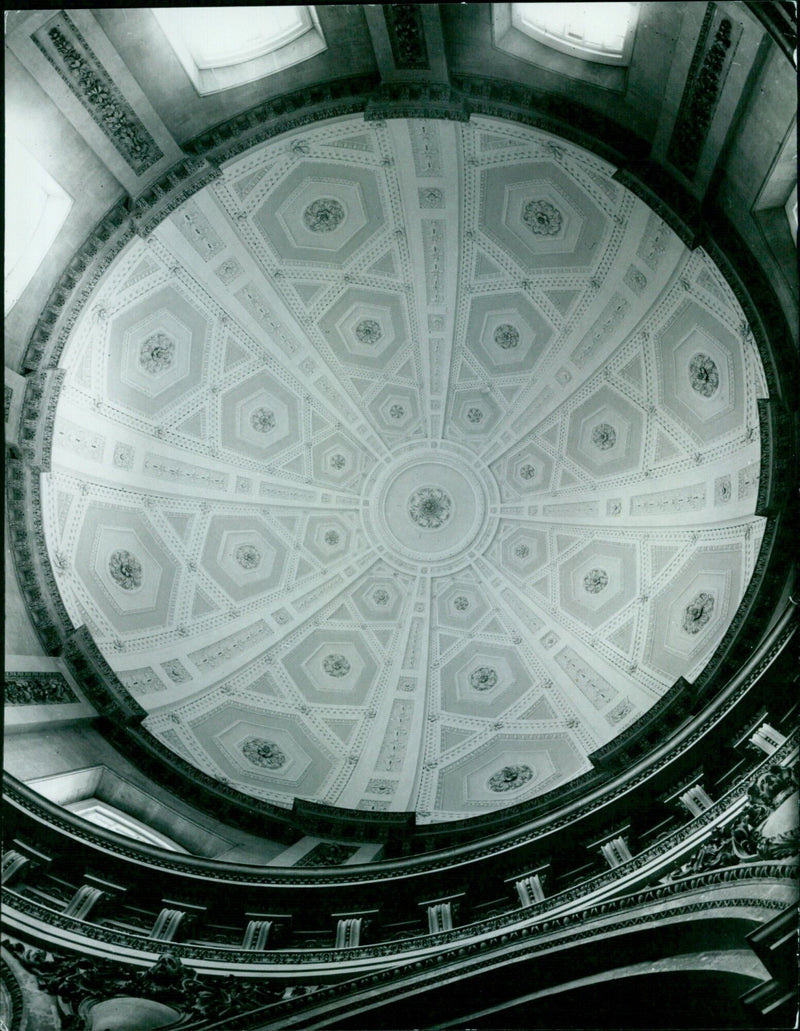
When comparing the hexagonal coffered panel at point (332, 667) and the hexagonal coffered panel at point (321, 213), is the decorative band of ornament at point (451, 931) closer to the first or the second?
the hexagonal coffered panel at point (332, 667)

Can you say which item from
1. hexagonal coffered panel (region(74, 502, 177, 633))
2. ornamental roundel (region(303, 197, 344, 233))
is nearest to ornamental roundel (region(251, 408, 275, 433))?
hexagonal coffered panel (region(74, 502, 177, 633))

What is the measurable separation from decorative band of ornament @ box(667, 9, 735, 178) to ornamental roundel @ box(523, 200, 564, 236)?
532 cm

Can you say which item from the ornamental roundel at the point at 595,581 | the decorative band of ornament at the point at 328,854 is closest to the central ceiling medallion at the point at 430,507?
the ornamental roundel at the point at 595,581

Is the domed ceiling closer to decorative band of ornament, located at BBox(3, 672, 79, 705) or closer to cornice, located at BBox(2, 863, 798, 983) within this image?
decorative band of ornament, located at BBox(3, 672, 79, 705)

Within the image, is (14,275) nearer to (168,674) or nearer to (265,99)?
(265,99)

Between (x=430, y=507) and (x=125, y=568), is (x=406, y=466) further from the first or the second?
(x=125, y=568)

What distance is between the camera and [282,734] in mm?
24641

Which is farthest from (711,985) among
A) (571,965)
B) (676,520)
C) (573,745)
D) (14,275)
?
(14,275)

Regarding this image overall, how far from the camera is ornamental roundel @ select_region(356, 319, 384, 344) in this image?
25.7 m

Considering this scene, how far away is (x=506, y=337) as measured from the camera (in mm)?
25391

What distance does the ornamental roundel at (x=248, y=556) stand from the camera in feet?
86.4

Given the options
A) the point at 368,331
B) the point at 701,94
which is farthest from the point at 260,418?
the point at 701,94

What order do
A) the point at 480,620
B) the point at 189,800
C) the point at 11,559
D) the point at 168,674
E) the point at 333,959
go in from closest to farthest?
the point at 333,959, the point at 11,559, the point at 189,800, the point at 168,674, the point at 480,620

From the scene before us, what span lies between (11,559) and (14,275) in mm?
6409
